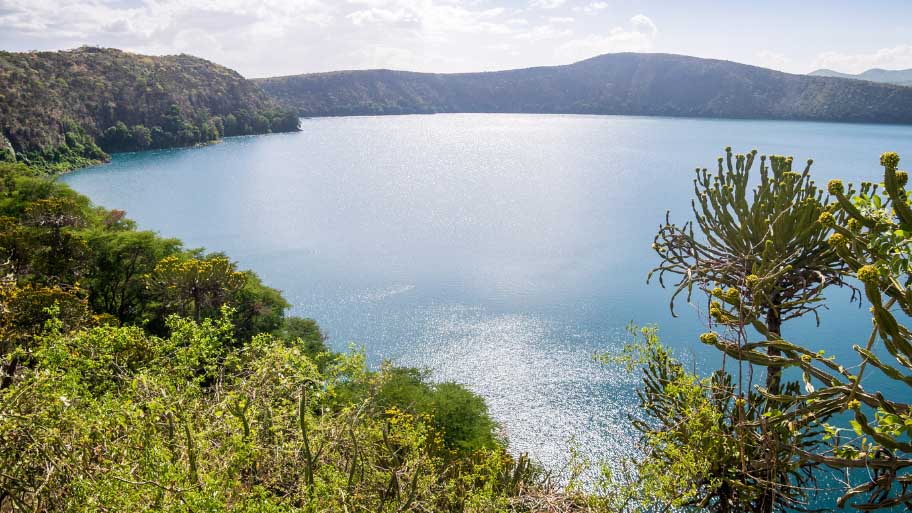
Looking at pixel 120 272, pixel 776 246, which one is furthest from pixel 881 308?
pixel 120 272

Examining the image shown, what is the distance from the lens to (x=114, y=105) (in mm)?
103688

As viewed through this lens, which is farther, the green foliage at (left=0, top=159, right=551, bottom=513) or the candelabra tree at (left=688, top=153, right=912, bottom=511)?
the green foliage at (left=0, top=159, right=551, bottom=513)

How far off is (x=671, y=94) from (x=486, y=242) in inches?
6199

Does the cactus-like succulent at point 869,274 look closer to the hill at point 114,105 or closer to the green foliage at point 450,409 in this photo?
the green foliage at point 450,409

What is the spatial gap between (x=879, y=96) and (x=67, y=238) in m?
163

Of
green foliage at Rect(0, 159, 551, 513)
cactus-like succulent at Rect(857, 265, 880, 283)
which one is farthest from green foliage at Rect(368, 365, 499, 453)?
cactus-like succulent at Rect(857, 265, 880, 283)

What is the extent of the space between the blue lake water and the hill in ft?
28.0

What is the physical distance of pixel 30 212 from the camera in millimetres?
24875

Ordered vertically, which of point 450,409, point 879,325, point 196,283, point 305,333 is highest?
point 879,325

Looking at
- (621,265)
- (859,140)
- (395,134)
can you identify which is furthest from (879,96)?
(621,265)

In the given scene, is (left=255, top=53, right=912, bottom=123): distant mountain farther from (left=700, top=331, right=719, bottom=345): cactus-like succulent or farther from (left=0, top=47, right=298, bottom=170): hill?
(left=700, top=331, right=719, bottom=345): cactus-like succulent

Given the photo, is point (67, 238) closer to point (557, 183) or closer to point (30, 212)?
point (30, 212)

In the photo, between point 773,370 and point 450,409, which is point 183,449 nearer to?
point 773,370

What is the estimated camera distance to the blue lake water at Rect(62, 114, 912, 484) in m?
24.3
